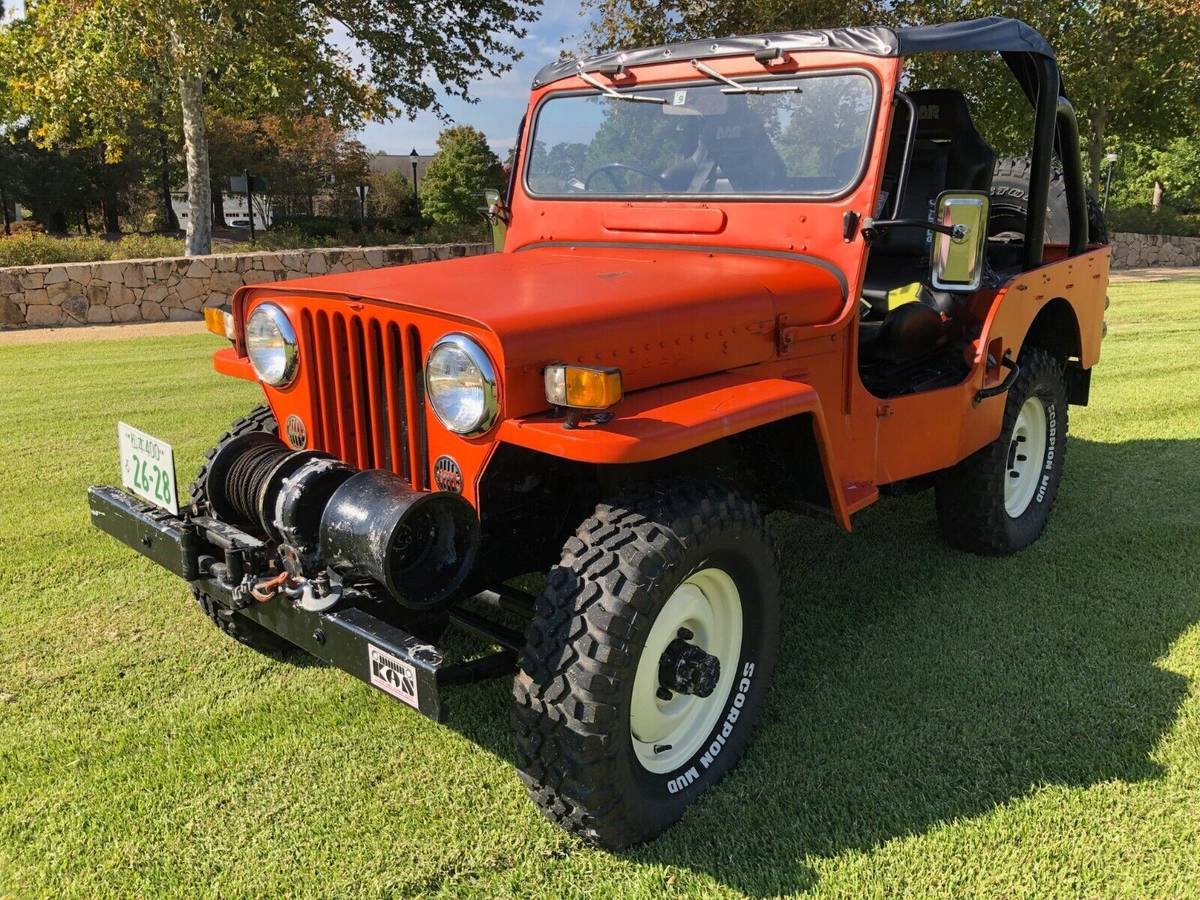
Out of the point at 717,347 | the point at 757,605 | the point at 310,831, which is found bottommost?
the point at 310,831

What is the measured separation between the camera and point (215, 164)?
25.9 metres

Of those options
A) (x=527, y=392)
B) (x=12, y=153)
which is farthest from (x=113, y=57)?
(x=12, y=153)

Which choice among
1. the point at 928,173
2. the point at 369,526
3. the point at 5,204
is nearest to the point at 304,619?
the point at 369,526

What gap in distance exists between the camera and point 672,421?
7.47ft

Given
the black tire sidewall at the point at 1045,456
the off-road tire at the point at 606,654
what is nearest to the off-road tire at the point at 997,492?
the black tire sidewall at the point at 1045,456

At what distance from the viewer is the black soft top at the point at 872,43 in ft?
10.2

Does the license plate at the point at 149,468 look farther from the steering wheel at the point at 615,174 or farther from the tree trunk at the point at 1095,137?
the tree trunk at the point at 1095,137

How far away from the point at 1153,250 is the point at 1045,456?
21.3 meters

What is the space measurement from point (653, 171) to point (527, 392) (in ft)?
5.36

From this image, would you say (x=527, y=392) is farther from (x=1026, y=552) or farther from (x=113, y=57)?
(x=113, y=57)

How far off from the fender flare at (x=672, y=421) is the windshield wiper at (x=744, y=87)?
1.19 meters

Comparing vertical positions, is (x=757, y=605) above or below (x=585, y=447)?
below

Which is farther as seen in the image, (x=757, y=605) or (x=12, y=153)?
(x=12, y=153)

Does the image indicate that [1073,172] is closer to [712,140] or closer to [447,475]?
[712,140]
